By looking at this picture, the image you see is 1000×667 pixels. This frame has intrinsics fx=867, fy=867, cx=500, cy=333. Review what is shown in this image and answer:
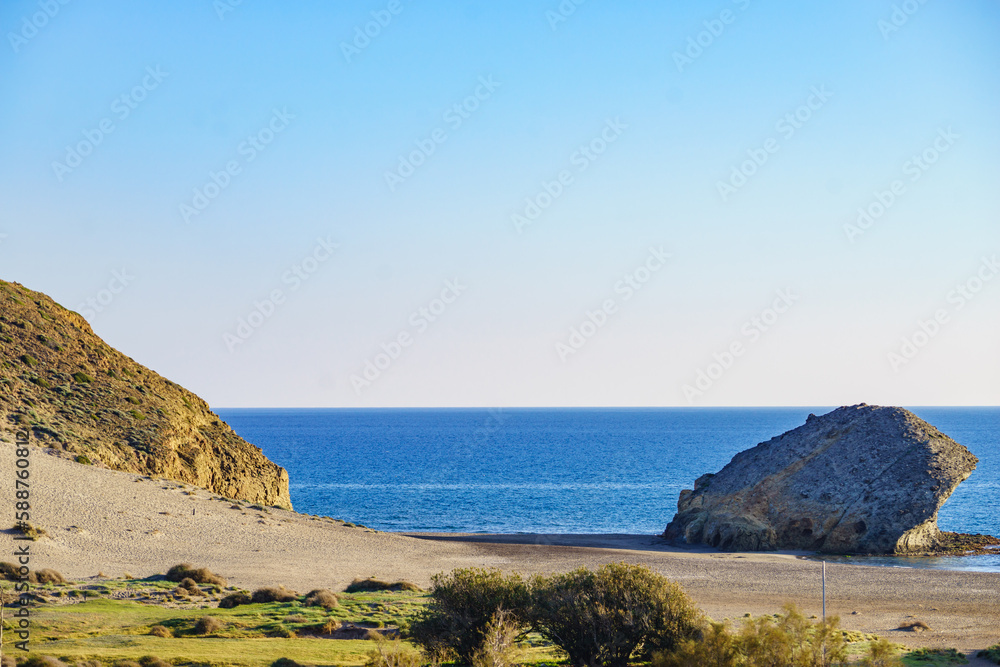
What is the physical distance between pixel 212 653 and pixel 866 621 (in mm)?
23968

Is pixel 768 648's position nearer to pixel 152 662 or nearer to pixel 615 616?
pixel 615 616

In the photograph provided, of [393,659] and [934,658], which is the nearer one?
[393,659]

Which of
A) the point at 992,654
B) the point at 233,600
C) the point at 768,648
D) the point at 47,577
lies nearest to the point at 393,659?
the point at 768,648

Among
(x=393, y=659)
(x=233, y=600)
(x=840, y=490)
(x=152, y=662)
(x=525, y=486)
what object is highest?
(x=525, y=486)

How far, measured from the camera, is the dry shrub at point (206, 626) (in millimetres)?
26359

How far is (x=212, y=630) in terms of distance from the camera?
26547mm

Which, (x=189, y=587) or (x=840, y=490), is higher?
(x=840, y=490)

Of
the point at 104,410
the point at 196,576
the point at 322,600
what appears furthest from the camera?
the point at 104,410

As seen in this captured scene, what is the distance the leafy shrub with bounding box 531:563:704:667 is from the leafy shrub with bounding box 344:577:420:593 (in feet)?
48.2

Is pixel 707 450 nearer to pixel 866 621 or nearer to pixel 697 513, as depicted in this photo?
pixel 697 513

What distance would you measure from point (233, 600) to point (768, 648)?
20.7 m

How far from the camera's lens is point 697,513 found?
56875mm

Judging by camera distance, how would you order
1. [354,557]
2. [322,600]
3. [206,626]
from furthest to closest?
[354,557]
[322,600]
[206,626]

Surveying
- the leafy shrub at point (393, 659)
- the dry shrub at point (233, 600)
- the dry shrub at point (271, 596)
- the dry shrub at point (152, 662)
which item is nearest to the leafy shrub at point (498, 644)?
the leafy shrub at point (393, 659)
